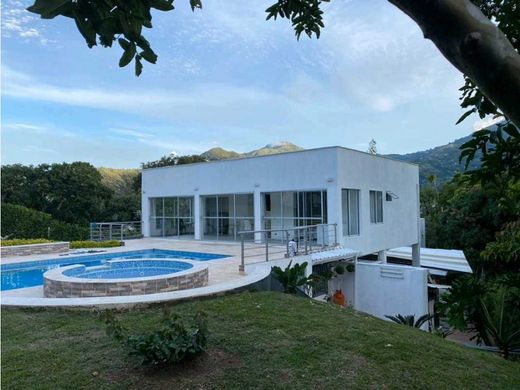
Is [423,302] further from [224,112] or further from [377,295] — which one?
[224,112]

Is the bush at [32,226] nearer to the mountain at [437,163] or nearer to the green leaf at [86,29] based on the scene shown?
the green leaf at [86,29]

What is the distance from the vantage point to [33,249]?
16938mm

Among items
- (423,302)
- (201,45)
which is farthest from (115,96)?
(423,302)

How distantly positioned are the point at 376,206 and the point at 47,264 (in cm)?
1496

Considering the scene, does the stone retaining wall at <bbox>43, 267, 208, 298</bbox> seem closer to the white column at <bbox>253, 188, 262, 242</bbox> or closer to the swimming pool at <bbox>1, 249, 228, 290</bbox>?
the swimming pool at <bbox>1, 249, 228, 290</bbox>

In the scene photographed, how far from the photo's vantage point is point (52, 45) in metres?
6.72

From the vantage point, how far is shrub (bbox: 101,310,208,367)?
13.7ft

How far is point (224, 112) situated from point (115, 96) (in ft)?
40.7

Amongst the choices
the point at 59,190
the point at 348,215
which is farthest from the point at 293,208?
the point at 59,190

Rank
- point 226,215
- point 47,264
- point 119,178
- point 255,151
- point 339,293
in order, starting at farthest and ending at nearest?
point 255,151
point 119,178
point 226,215
point 47,264
point 339,293

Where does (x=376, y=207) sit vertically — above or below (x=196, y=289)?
above

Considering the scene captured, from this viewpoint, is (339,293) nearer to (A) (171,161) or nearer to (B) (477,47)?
(B) (477,47)

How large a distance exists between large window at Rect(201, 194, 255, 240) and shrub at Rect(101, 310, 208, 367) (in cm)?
1618

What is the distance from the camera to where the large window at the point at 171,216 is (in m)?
24.3
